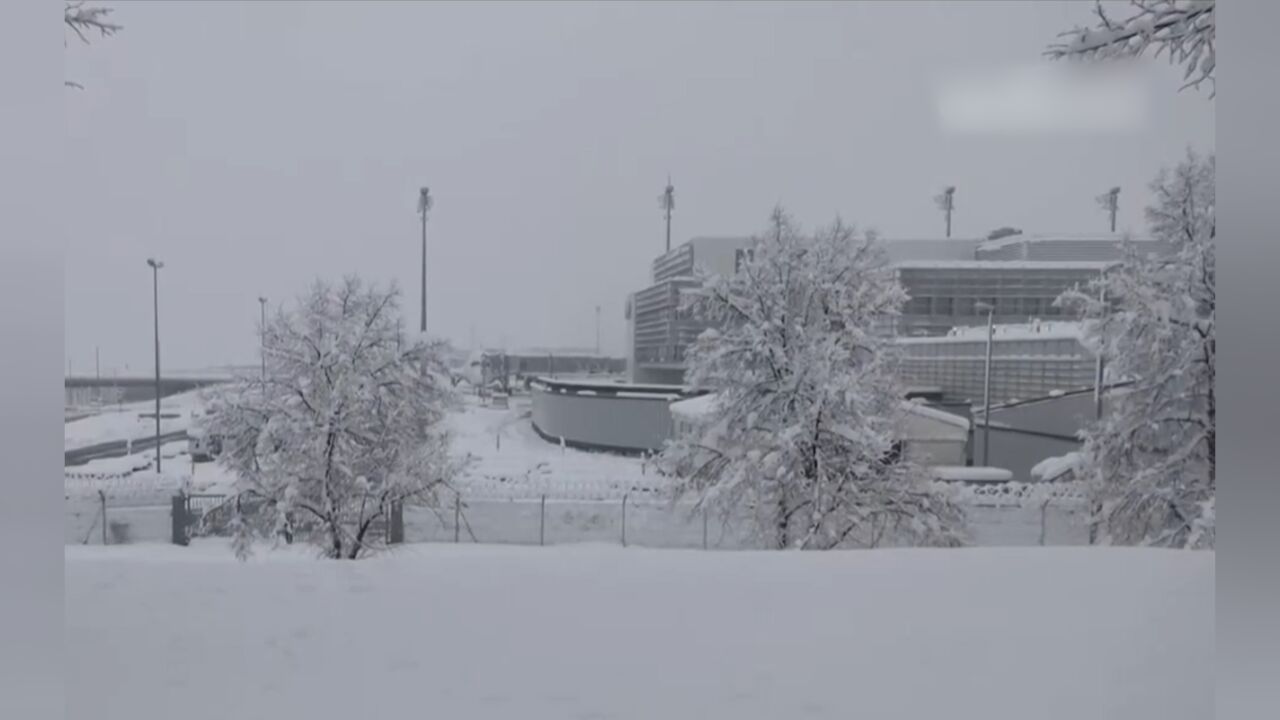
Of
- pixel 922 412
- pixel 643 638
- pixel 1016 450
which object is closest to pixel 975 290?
pixel 1016 450

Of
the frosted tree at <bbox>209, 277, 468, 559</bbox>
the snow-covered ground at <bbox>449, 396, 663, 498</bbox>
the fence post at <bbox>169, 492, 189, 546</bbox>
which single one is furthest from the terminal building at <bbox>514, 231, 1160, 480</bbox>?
the fence post at <bbox>169, 492, 189, 546</bbox>

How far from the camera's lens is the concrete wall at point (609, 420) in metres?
18.2

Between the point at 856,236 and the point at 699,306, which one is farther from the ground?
the point at 856,236

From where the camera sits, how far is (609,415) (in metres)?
19.2

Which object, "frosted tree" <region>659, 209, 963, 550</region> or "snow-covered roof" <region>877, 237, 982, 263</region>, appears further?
"snow-covered roof" <region>877, 237, 982, 263</region>

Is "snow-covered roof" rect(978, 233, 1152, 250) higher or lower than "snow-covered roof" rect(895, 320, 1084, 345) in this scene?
higher

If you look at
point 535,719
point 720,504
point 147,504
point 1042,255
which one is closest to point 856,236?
point 720,504

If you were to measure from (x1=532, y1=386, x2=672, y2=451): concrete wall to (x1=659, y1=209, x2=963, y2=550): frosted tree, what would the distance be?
8.05 meters

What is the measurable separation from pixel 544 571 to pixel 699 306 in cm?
631

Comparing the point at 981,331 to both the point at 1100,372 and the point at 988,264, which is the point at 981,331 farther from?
the point at 1100,372

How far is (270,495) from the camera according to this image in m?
9.60

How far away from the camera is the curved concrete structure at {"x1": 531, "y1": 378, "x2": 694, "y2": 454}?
59.8ft

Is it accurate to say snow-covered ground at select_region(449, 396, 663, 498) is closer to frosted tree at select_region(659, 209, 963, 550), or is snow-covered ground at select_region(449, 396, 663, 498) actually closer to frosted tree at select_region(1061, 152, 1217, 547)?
frosted tree at select_region(659, 209, 963, 550)

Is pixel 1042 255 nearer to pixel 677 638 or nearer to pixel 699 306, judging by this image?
pixel 699 306
